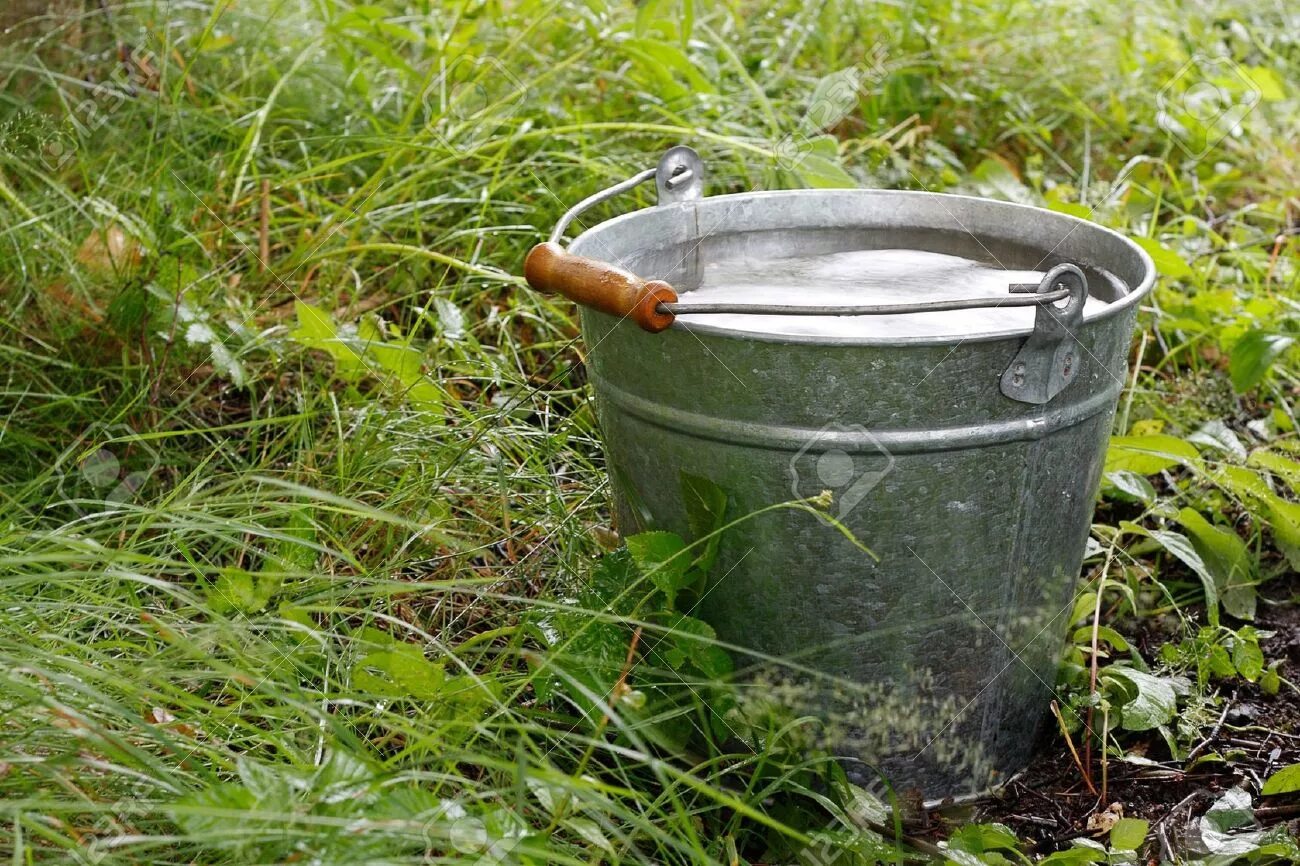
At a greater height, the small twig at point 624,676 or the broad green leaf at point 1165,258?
the broad green leaf at point 1165,258

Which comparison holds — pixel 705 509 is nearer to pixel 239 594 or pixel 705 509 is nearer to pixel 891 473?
pixel 891 473

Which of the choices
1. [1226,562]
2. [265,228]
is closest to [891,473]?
[1226,562]

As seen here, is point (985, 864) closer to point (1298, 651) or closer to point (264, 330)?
point (1298, 651)

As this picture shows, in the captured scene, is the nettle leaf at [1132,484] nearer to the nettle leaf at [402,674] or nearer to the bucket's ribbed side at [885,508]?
the bucket's ribbed side at [885,508]

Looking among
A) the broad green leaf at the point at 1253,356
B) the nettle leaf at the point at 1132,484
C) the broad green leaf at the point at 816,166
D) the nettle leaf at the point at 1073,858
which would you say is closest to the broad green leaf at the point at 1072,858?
the nettle leaf at the point at 1073,858

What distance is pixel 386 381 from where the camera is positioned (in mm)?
2072

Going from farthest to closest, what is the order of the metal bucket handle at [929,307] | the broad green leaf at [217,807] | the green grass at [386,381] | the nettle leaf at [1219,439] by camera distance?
the nettle leaf at [1219,439] → the metal bucket handle at [929,307] → the green grass at [386,381] → the broad green leaf at [217,807]

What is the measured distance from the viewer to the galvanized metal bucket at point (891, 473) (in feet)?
4.68

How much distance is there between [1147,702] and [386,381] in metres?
1.24

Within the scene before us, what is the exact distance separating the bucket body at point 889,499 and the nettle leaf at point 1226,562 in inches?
18.2

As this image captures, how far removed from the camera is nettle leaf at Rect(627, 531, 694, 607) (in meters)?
1.52

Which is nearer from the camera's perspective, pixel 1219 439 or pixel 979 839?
pixel 979 839

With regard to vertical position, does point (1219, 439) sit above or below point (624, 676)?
below

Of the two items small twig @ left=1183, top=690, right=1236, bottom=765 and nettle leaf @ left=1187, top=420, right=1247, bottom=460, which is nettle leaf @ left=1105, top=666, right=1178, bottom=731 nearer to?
small twig @ left=1183, top=690, right=1236, bottom=765
